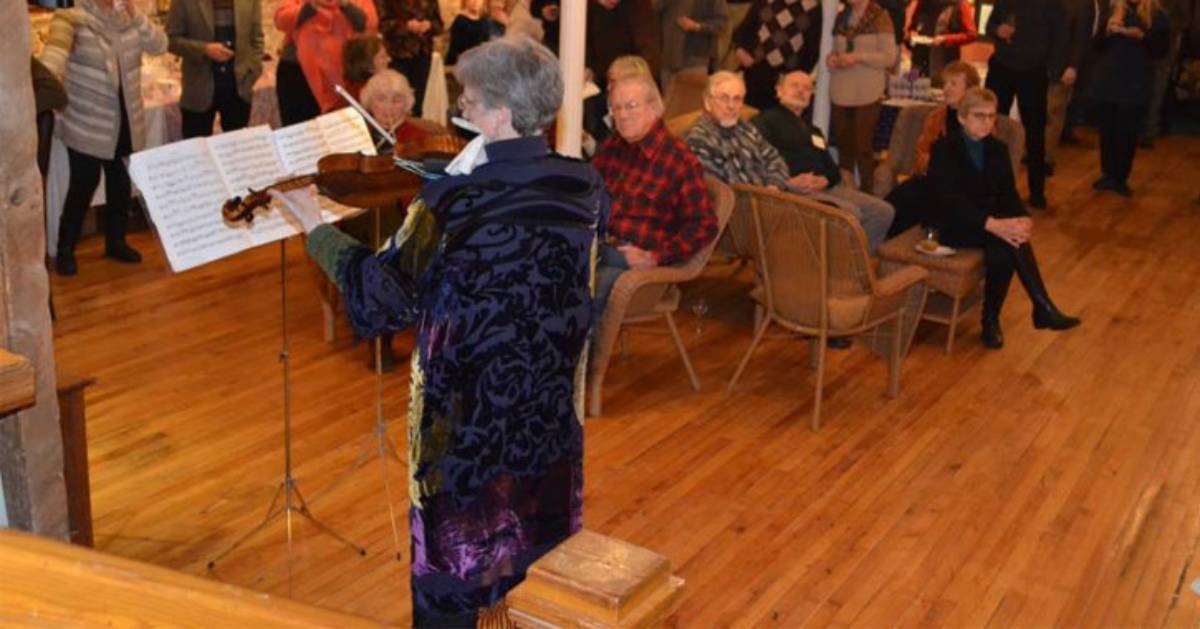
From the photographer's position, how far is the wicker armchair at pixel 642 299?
18.0 ft

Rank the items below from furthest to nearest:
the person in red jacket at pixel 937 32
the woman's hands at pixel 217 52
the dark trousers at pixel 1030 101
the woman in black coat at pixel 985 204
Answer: the person in red jacket at pixel 937 32
the dark trousers at pixel 1030 101
the woman's hands at pixel 217 52
the woman in black coat at pixel 985 204

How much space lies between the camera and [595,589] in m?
1.72

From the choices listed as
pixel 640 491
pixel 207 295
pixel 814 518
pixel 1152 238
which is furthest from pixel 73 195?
pixel 1152 238

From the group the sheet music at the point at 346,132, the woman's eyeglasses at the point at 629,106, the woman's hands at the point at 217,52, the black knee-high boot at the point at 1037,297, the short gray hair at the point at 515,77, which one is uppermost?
the short gray hair at the point at 515,77

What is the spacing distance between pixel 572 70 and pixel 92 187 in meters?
2.45

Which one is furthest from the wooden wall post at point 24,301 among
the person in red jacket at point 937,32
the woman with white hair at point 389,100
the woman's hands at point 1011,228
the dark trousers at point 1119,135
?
the dark trousers at point 1119,135

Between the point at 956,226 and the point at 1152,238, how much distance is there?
2.82 meters

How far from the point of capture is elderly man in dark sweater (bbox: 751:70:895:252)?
6754 mm

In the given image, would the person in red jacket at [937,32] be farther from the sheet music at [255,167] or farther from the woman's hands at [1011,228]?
the sheet music at [255,167]

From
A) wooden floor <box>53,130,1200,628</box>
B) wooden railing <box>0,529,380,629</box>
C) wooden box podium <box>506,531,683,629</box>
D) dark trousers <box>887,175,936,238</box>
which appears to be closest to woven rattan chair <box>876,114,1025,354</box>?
dark trousers <box>887,175,936,238</box>

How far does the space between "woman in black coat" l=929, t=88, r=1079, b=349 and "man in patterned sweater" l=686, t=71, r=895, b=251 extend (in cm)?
33

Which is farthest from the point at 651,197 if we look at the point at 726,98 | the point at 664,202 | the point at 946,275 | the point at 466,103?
the point at 466,103

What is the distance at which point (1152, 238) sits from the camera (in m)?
8.80

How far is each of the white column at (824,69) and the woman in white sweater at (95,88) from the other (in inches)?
153
